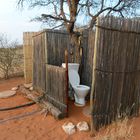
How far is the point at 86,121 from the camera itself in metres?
3.72

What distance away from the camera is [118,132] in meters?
3.18

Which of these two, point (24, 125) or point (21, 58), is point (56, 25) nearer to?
point (21, 58)

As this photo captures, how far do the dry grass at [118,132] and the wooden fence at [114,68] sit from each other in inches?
8.6

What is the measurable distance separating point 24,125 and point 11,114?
73cm

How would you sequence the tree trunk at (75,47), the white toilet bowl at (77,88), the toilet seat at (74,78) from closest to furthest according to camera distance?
the white toilet bowl at (77,88) < the toilet seat at (74,78) < the tree trunk at (75,47)

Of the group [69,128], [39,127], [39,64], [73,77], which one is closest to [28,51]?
[39,64]

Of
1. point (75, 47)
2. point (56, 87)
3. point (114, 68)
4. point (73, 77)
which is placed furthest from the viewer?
point (75, 47)

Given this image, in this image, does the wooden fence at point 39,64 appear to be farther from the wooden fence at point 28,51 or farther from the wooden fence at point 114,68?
the wooden fence at point 114,68

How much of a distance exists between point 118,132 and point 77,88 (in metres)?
1.65

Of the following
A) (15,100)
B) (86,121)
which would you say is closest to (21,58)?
(15,100)

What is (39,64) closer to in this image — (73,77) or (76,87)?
(73,77)

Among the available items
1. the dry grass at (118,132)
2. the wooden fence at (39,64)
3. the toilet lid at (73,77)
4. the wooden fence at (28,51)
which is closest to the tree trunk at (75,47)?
the toilet lid at (73,77)

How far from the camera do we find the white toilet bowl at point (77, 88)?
4.49m

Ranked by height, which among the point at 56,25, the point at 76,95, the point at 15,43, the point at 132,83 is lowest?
the point at 76,95
